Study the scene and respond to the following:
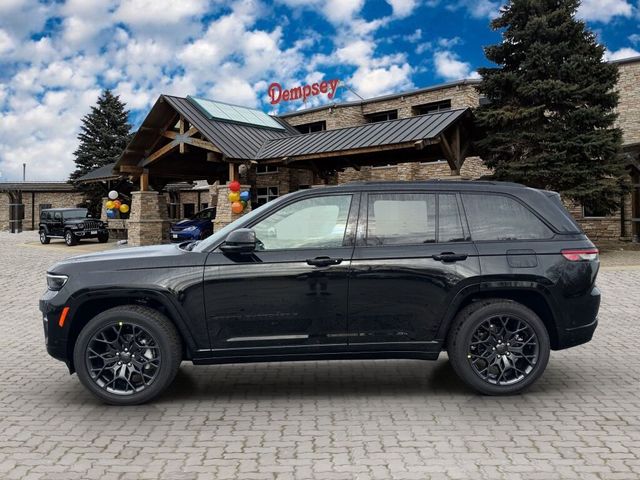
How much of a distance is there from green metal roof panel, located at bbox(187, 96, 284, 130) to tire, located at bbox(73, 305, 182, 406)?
67.1ft

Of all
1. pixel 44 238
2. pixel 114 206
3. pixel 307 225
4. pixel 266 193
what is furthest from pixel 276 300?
pixel 266 193

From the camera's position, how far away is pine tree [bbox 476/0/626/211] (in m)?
18.9

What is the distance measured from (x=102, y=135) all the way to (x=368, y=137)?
34190 mm

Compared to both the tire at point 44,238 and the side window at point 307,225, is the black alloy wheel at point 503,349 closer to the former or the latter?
the side window at point 307,225

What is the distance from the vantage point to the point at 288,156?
22219 millimetres

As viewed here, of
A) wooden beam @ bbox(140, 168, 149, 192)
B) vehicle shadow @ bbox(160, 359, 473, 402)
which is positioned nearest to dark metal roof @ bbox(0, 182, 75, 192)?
wooden beam @ bbox(140, 168, 149, 192)

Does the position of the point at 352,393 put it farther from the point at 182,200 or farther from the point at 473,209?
the point at 182,200

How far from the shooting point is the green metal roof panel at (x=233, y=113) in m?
25.1

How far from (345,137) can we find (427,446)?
18402mm

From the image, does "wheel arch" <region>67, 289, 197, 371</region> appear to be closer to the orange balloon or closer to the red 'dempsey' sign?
the orange balloon

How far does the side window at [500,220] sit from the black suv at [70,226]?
1063 inches

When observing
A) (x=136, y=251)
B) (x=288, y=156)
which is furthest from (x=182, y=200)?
(x=136, y=251)

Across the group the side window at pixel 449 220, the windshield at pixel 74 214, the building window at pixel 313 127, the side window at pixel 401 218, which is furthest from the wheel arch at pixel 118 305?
the building window at pixel 313 127

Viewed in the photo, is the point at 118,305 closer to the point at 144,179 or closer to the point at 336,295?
the point at 336,295
